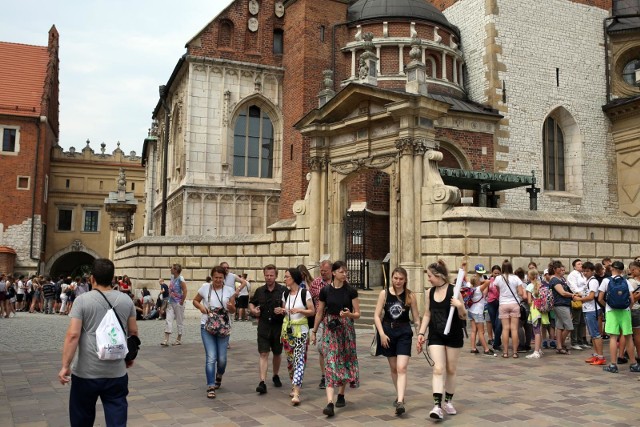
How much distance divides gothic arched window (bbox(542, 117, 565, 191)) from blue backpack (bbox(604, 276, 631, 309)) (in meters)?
17.9

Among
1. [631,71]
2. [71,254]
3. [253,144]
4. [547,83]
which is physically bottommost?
[71,254]

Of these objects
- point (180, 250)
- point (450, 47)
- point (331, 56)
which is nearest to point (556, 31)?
point (450, 47)

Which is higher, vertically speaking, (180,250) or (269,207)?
(269,207)

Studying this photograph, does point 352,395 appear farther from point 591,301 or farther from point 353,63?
point 353,63

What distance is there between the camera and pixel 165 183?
31672mm

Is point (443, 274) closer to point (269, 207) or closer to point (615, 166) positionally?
point (269, 207)

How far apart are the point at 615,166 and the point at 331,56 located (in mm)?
13727

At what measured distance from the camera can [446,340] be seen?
6801 millimetres

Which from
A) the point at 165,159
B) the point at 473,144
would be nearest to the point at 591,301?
the point at 473,144

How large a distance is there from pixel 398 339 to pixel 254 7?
981 inches

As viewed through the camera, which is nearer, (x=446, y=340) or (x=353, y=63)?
(x=446, y=340)

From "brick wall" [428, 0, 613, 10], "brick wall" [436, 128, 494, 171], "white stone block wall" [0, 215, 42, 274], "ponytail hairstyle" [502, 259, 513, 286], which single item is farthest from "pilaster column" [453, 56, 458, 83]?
"white stone block wall" [0, 215, 42, 274]

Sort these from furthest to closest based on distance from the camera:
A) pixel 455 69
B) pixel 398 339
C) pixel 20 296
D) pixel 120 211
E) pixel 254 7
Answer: pixel 120 211
pixel 254 7
pixel 20 296
pixel 455 69
pixel 398 339

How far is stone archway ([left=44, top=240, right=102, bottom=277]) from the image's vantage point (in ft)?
158
